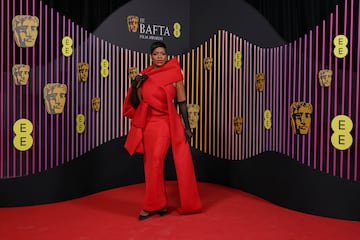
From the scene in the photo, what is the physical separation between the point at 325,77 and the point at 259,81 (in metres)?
0.80

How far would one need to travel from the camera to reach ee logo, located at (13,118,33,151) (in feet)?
11.7

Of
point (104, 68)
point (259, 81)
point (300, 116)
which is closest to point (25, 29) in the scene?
point (104, 68)

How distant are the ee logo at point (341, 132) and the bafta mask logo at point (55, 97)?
2396 mm

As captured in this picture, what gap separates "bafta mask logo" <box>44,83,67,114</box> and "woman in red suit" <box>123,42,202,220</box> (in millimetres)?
779

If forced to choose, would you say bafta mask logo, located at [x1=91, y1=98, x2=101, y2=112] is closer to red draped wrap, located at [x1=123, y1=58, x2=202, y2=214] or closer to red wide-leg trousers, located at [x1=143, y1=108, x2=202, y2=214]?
red draped wrap, located at [x1=123, y1=58, x2=202, y2=214]

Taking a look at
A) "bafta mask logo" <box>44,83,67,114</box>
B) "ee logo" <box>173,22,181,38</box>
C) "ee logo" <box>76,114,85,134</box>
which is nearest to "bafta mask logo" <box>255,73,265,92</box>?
"ee logo" <box>173,22,181,38</box>

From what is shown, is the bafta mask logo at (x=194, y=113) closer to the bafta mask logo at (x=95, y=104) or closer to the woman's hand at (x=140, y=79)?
the bafta mask logo at (x=95, y=104)

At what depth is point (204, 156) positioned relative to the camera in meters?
4.80

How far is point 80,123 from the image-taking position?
3.96 m

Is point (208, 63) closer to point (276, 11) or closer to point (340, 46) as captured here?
point (276, 11)

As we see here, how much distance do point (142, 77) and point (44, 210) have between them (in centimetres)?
142

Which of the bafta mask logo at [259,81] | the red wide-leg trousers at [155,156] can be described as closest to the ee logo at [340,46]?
the bafta mask logo at [259,81]

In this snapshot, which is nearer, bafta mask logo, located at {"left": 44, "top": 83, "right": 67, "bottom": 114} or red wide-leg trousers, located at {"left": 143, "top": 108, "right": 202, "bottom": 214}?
red wide-leg trousers, located at {"left": 143, "top": 108, "right": 202, "bottom": 214}

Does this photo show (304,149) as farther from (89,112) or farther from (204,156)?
(89,112)
